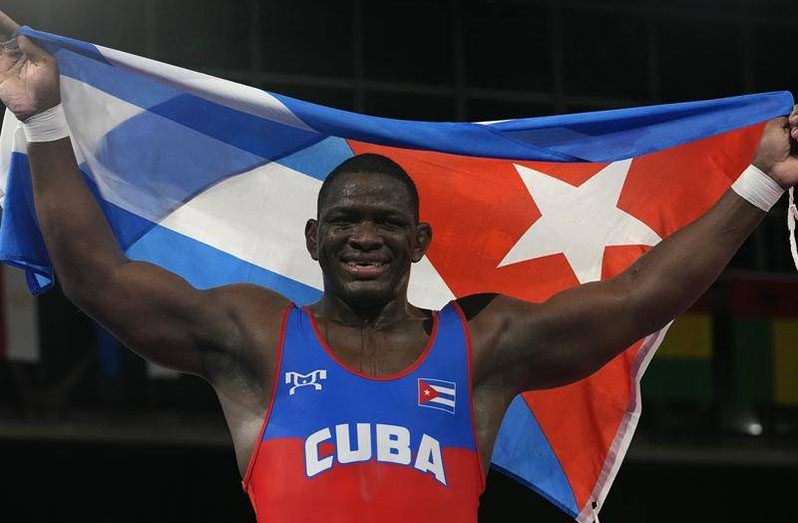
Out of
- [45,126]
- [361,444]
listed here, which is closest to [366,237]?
[361,444]

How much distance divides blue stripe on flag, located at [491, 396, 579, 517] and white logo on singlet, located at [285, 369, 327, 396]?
1036mm

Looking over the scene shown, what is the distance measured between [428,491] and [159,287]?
877 millimetres

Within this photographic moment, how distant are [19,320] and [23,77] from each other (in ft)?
19.5

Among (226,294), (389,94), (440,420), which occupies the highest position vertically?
(389,94)

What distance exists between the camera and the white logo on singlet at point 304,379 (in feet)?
11.1

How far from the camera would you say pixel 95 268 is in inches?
136

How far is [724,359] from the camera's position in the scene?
1084 centimetres

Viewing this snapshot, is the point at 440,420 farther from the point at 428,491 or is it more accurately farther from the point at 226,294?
the point at 226,294

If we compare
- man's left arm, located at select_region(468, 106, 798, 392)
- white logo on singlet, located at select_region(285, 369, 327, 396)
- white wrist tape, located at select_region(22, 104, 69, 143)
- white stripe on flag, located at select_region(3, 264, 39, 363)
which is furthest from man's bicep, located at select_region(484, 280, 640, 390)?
white stripe on flag, located at select_region(3, 264, 39, 363)


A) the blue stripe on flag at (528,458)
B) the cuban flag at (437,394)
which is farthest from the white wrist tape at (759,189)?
the blue stripe on flag at (528,458)

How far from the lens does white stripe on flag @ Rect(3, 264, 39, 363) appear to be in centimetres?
909

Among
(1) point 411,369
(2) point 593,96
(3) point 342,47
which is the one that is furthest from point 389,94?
(1) point 411,369

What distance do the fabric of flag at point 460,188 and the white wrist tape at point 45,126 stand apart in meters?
0.32

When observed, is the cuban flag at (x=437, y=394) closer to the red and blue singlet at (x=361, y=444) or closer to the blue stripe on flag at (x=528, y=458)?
the red and blue singlet at (x=361, y=444)
